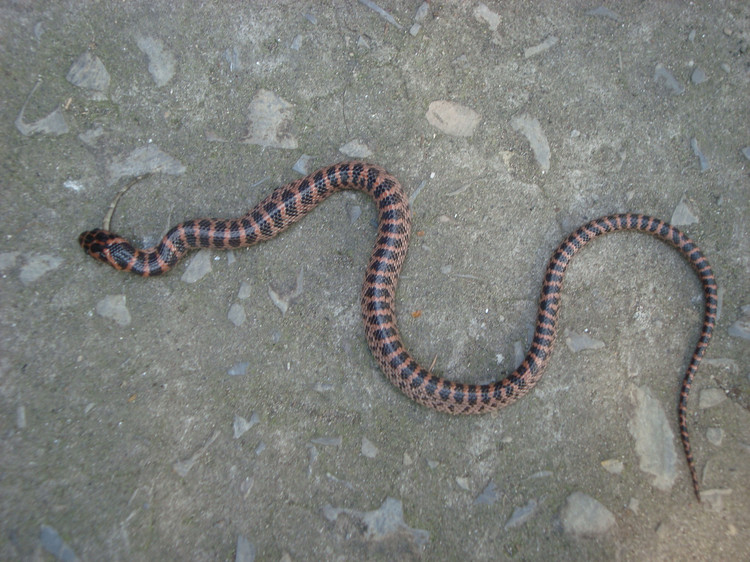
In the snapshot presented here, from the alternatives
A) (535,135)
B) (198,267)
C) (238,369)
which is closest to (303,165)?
Result: (198,267)

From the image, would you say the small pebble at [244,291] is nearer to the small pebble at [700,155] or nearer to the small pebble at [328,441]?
the small pebble at [328,441]

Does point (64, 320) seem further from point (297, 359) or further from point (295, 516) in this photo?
point (295, 516)

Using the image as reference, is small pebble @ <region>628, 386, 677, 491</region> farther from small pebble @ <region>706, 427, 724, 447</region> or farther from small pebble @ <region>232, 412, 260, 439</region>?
small pebble @ <region>232, 412, 260, 439</region>

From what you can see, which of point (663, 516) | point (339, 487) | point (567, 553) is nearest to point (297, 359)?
point (339, 487)

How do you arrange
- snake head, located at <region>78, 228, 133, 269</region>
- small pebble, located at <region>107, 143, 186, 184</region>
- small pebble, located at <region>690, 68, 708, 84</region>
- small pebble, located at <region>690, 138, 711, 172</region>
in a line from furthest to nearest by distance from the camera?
small pebble, located at <region>690, 68, 708, 84</region>, small pebble, located at <region>690, 138, 711, 172</region>, small pebble, located at <region>107, 143, 186, 184</region>, snake head, located at <region>78, 228, 133, 269</region>

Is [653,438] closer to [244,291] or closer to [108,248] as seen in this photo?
[244,291]

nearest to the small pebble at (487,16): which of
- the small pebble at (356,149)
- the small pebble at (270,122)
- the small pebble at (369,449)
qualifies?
the small pebble at (356,149)

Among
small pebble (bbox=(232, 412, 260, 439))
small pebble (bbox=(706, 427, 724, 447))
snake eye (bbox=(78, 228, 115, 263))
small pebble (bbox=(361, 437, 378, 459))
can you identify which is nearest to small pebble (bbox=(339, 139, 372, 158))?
snake eye (bbox=(78, 228, 115, 263))
